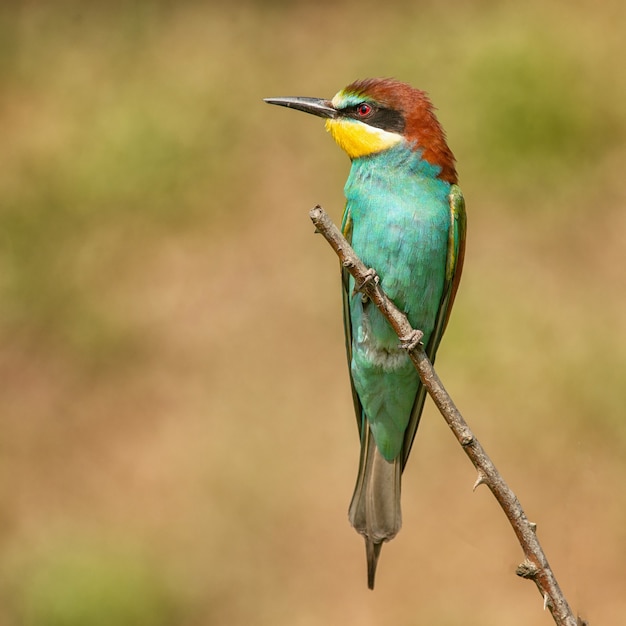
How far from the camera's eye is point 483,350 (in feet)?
16.1

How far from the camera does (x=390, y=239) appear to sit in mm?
3018

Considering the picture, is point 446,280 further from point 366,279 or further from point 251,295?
point 251,295

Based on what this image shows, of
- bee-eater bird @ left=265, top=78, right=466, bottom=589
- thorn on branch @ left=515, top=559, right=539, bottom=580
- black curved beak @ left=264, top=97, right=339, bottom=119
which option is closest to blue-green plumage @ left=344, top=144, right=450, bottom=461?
bee-eater bird @ left=265, top=78, right=466, bottom=589

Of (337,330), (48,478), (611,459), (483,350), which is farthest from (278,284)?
(611,459)

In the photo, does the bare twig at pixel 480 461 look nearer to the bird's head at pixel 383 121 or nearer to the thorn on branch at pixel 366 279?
the thorn on branch at pixel 366 279

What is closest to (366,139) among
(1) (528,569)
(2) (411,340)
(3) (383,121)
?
(3) (383,121)

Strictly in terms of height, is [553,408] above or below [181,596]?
above

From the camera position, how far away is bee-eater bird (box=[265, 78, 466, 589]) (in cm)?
303

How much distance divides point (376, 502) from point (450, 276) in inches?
26.8

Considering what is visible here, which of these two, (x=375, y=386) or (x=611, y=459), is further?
(x=611, y=459)

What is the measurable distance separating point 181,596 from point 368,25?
348cm

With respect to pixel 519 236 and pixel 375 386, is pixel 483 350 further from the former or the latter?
pixel 375 386

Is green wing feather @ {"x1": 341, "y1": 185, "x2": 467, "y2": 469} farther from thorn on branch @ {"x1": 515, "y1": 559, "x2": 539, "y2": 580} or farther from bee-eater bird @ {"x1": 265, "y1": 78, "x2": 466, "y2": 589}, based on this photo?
thorn on branch @ {"x1": 515, "y1": 559, "x2": 539, "y2": 580}

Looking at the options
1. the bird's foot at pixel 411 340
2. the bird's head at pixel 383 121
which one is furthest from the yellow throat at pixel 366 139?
the bird's foot at pixel 411 340
